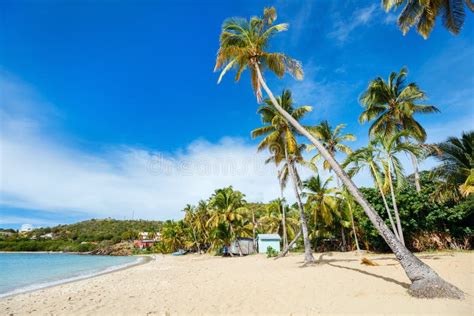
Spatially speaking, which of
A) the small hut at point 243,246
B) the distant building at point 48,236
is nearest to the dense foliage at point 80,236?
the distant building at point 48,236

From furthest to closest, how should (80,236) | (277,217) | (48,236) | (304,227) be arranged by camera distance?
(48,236), (80,236), (277,217), (304,227)

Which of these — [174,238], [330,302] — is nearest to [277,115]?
[330,302]

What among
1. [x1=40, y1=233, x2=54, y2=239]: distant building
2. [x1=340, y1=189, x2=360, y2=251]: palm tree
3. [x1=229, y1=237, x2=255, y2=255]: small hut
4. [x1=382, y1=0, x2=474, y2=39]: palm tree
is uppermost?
[x1=382, y1=0, x2=474, y2=39]: palm tree

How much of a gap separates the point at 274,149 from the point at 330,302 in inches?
496

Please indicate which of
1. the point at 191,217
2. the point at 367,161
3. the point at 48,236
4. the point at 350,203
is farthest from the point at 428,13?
the point at 48,236

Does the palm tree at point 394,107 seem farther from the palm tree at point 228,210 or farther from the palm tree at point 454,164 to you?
the palm tree at point 228,210

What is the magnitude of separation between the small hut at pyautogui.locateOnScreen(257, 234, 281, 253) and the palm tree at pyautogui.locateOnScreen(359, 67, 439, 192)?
53.4 feet

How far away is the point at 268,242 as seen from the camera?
31672 mm

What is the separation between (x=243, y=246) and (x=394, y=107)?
2342cm

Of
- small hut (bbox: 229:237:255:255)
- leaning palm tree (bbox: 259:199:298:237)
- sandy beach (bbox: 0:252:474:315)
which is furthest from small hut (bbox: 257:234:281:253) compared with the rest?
sandy beach (bbox: 0:252:474:315)

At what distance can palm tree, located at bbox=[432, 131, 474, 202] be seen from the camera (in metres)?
14.2

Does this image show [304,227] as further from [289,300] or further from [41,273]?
[41,273]

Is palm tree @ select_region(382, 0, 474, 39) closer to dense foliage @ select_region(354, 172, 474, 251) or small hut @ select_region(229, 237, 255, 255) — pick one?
dense foliage @ select_region(354, 172, 474, 251)

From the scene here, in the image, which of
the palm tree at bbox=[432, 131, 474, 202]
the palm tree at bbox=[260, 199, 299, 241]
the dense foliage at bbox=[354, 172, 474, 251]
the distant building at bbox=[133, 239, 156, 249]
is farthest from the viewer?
the distant building at bbox=[133, 239, 156, 249]
